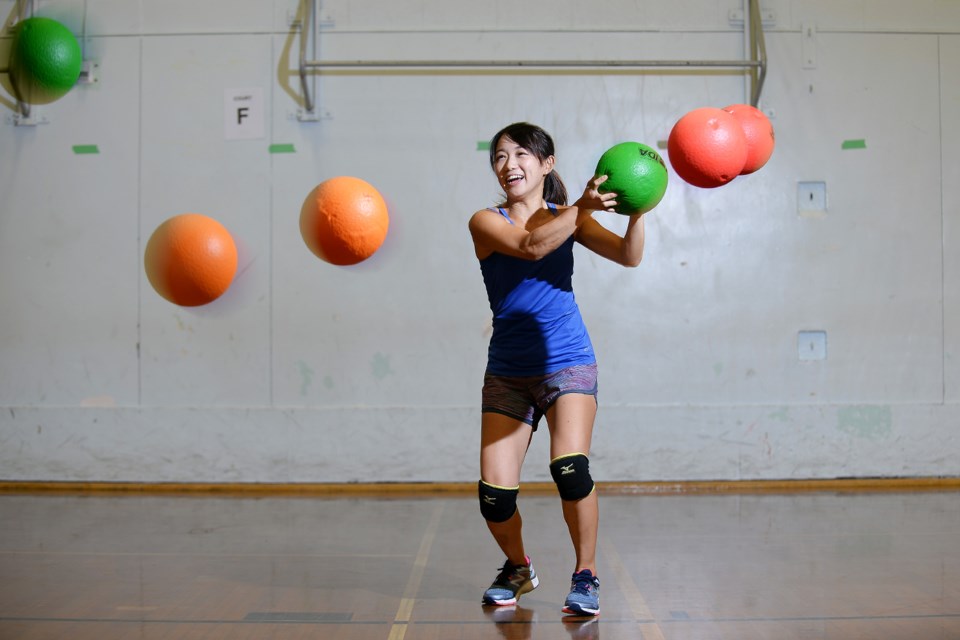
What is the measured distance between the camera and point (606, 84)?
17.9 ft

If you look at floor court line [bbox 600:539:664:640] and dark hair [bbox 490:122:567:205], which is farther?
dark hair [bbox 490:122:567:205]

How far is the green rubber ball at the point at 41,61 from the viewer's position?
3389 millimetres

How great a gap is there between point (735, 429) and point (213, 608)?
346 centimetres

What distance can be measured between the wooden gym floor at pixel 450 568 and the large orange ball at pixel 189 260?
3.21 feet

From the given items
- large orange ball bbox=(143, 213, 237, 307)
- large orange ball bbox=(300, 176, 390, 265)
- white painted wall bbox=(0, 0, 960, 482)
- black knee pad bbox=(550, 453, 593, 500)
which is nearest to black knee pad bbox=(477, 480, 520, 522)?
black knee pad bbox=(550, 453, 593, 500)

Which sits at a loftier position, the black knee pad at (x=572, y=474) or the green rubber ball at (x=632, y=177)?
the green rubber ball at (x=632, y=177)

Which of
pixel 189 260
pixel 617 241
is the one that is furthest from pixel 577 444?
pixel 189 260

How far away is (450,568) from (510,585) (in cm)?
54

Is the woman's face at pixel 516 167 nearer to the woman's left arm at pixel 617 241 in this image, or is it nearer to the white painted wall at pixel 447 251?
the woman's left arm at pixel 617 241

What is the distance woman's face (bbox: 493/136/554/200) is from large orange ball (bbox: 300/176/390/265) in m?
0.44

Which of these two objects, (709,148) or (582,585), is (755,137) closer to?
(709,148)

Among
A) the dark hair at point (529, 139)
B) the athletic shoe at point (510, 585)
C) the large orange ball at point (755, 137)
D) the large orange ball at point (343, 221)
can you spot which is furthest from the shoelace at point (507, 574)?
the large orange ball at point (755, 137)

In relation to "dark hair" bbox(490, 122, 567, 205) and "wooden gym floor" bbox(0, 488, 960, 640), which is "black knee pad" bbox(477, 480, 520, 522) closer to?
"wooden gym floor" bbox(0, 488, 960, 640)

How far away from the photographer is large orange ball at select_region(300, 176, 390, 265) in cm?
293
